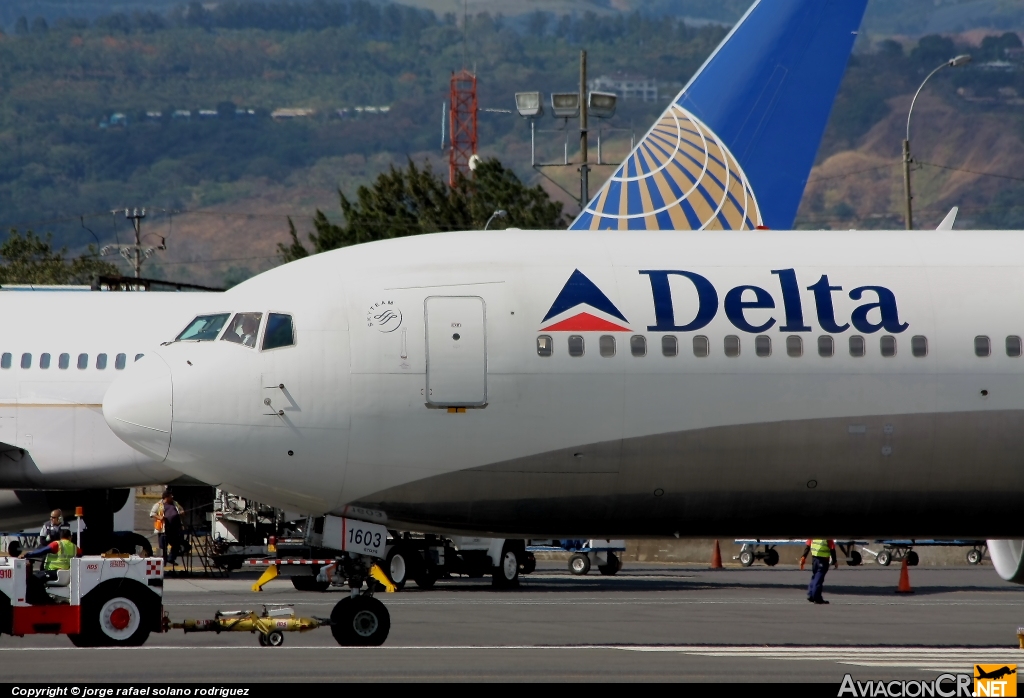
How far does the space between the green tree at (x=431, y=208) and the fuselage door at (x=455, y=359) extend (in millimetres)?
57035

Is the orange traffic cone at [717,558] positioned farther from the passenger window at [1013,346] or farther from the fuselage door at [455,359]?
the fuselage door at [455,359]

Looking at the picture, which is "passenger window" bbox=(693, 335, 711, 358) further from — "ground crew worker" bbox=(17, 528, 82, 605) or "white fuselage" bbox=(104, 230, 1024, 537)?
"ground crew worker" bbox=(17, 528, 82, 605)

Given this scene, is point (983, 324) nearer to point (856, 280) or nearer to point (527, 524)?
point (856, 280)

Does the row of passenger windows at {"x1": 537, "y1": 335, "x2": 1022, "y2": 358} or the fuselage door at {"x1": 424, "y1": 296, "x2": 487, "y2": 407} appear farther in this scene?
the row of passenger windows at {"x1": 537, "y1": 335, "x2": 1022, "y2": 358}

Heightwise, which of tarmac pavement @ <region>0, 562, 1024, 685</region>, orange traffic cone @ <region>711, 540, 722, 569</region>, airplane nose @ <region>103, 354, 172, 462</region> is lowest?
tarmac pavement @ <region>0, 562, 1024, 685</region>

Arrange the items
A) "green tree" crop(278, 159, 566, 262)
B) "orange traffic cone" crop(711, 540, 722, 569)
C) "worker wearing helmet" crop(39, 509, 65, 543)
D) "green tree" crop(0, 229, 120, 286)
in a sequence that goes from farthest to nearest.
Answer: "green tree" crop(0, 229, 120, 286) → "green tree" crop(278, 159, 566, 262) → "orange traffic cone" crop(711, 540, 722, 569) → "worker wearing helmet" crop(39, 509, 65, 543)

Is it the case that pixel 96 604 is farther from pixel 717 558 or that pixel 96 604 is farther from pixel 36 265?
pixel 36 265

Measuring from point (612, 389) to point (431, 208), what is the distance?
63276mm

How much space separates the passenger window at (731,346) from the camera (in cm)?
1934

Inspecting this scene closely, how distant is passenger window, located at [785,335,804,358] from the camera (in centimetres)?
1942

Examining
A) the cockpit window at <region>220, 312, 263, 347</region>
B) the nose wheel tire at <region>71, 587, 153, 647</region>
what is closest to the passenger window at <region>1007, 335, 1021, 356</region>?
the cockpit window at <region>220, 312, 263, 347</region>

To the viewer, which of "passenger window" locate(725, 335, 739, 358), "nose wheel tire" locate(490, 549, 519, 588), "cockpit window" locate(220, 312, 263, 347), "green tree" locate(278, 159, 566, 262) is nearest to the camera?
"cockpit window" locate(220, 312, 263, 347)

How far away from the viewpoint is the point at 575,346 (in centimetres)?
1911

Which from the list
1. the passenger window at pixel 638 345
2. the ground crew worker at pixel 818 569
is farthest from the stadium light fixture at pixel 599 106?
the passenger window at pixel 638 345
